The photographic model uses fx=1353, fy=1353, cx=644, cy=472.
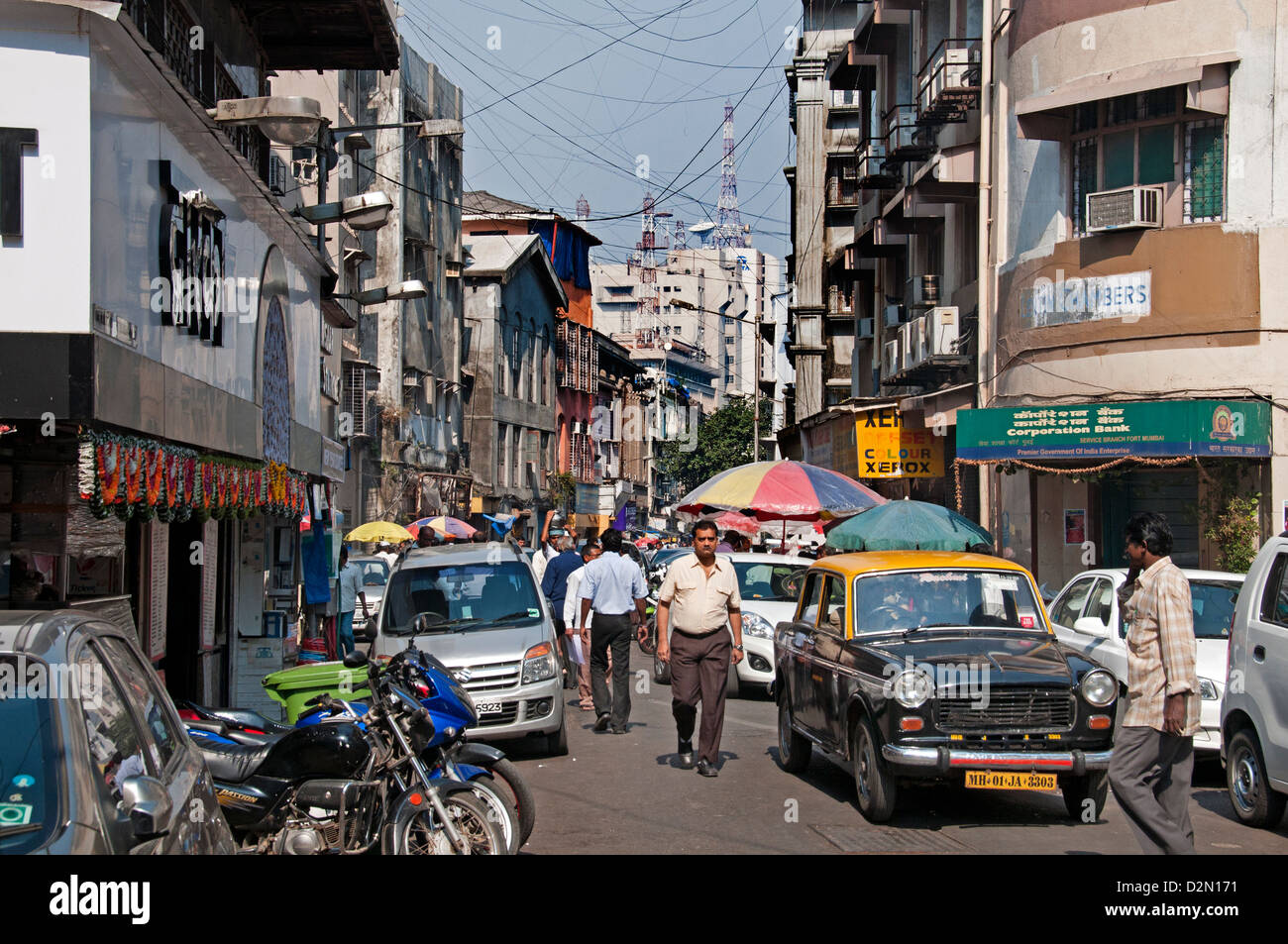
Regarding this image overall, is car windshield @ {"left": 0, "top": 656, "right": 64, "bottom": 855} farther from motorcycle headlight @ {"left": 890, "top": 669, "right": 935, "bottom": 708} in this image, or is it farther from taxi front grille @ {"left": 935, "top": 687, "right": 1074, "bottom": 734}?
Answer: taxi front grille @ {"left": 935, "top": 687, "right": 1074, "bottom": 734}

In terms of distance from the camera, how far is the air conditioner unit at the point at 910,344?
1041 inches

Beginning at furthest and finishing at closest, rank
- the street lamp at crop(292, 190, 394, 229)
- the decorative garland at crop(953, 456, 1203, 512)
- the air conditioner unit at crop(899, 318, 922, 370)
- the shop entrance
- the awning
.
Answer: the air conditioner unit at crop(899, 318, 922, 370)
the shop entrance
the decorative garland at crop(953, 456, 1203, 512)
the awning
the street lamp at crop(292, 190, 394, 229)

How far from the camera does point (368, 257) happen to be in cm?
3019

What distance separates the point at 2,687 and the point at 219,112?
992 cm

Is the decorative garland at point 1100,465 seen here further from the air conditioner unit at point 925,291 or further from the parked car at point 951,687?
the parked car at point 951,687

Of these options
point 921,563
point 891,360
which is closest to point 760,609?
point 921,563

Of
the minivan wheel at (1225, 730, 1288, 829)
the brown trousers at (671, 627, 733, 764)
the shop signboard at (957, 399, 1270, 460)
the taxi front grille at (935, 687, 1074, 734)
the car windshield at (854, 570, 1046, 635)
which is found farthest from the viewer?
the shop signboard at (957, 399, 1270, 460)

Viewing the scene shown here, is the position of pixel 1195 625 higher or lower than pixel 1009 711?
higher

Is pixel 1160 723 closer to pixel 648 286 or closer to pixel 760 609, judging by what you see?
pixel 760 609

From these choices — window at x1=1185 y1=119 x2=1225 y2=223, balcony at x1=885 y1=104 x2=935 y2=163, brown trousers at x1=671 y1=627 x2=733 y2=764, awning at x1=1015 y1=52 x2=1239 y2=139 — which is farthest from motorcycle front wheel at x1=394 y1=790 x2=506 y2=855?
balcony at x1=885 y1=104 x2=935 y2=163

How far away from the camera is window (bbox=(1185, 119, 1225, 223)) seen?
18734 mm

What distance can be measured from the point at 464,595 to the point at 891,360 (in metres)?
19.0

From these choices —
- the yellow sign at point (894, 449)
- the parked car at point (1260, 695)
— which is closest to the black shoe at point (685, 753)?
the parked car at point (1260, 695)

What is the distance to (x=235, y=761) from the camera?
7508mm
